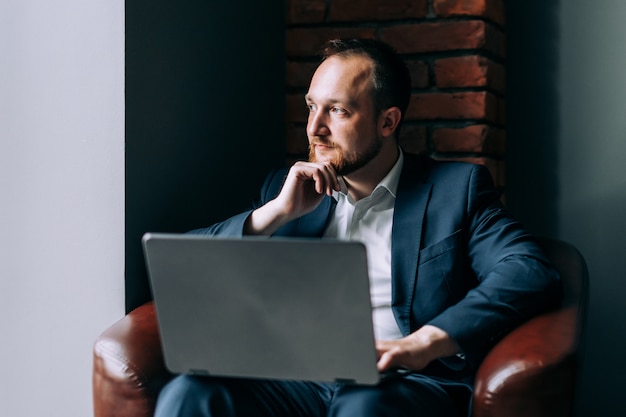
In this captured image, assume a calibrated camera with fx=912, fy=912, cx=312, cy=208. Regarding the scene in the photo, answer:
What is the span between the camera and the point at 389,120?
2.26 m

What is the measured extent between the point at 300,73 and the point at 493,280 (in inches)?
44.8

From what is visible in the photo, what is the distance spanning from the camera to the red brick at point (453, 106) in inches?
101

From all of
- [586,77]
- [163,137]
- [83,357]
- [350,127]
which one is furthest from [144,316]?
[586,77]

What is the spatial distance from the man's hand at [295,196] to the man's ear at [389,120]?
219 millimetres

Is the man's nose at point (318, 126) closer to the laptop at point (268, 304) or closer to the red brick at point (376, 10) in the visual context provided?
the red brick at point (376, 10)

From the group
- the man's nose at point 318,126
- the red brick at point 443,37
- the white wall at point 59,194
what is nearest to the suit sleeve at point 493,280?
the man's nose at point 318,126

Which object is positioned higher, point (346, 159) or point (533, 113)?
point (533, 113)

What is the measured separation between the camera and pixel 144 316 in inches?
78.9

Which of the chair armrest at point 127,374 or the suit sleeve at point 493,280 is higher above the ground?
the suit sleeve at point 493,280

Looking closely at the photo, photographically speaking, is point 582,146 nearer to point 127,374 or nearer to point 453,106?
point 453,106

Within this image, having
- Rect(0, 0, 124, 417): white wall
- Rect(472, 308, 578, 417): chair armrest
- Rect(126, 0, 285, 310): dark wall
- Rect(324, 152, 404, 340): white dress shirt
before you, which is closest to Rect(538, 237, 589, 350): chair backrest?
Rect(472, 308, 578, 417): chair armrest

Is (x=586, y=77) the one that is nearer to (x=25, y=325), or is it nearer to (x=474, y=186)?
(x=474, y=186)

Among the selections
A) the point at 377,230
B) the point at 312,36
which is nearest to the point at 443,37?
the point at 312,36

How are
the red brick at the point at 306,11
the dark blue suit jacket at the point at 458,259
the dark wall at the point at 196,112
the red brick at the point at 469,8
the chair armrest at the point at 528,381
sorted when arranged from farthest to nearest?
the red brick at the point at 306,11 < the red brick at the point at 469,8 < the dark wall at the point at 196,112 < the dark blue suit jacket at the point at 458,259 < the chair armrest at the point at 528,381
